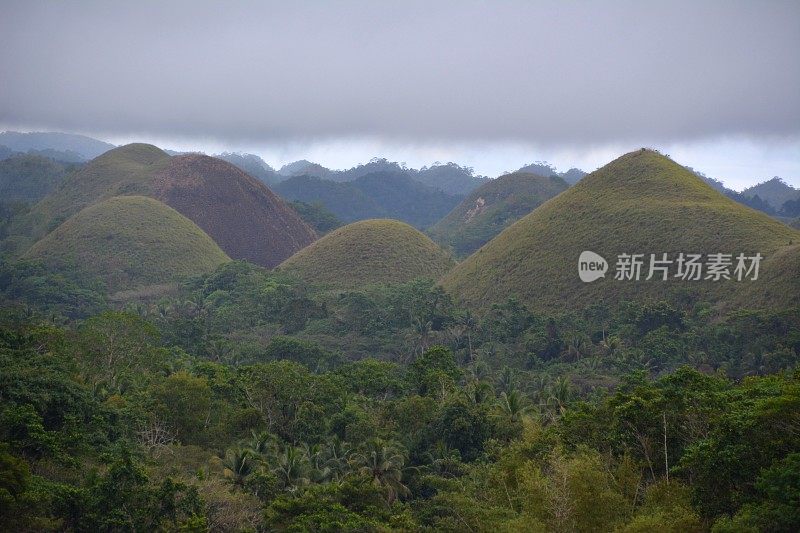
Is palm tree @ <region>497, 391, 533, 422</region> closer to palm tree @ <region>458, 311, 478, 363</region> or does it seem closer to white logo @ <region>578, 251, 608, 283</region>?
palm tree @ <region>458, 311, 478, 363</region>

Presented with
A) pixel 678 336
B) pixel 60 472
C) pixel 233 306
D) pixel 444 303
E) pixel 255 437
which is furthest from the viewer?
pixel 233 306

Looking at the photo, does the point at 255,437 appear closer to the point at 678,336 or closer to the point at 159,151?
the point at 678,336

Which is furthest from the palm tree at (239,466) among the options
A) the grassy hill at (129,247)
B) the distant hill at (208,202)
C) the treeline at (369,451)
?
the distant hill at (208,202)

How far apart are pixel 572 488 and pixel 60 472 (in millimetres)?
15719

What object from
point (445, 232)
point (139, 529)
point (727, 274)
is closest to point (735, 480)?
point (139, 529)

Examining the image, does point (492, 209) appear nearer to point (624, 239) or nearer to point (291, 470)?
point (624, 239)

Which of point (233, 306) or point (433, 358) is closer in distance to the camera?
point (433, 358)

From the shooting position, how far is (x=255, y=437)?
2939 centimetres

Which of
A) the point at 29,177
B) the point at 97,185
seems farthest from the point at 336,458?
the point at 29,177

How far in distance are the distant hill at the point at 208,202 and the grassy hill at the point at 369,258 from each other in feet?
67.2

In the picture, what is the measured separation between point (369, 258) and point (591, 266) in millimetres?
30234

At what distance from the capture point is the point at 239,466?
2583 cm

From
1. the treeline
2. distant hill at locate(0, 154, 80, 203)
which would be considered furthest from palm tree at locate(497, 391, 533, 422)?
distant hill at locate(0, 154, 80, 203)

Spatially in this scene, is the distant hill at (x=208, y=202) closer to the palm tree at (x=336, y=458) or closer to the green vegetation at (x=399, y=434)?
the green vegetation at (x=399, y=434)
